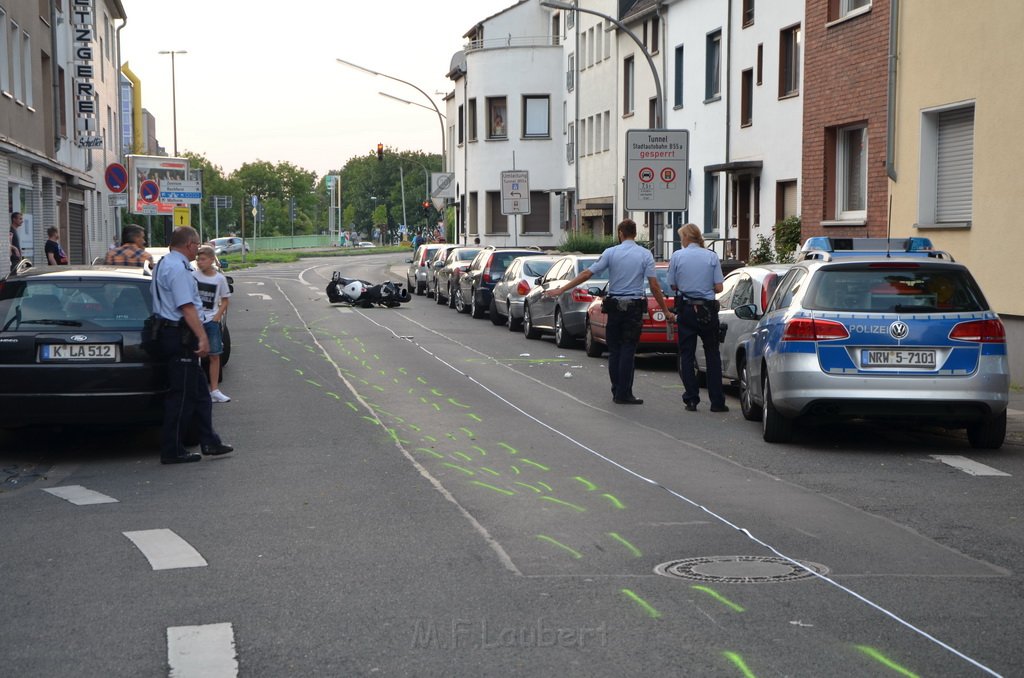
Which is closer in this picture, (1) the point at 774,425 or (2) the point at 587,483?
(2) the point at 587,483

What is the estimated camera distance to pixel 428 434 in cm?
1170

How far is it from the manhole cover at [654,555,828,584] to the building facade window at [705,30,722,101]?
28.8 meters

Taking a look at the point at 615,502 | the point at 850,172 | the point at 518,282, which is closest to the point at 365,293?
the point at 518,282

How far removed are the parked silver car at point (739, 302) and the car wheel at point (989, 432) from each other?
3.09 m

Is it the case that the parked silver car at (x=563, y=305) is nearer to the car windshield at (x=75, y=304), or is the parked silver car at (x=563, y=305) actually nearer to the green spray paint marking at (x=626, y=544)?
the car windshield at (x=75, y=304)

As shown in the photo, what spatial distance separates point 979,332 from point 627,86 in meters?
36.7

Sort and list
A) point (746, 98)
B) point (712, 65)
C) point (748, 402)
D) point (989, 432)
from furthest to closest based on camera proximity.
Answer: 1. point (712, 65)
2. point (746, 98)
3. point (748, 402)
4. point (989, 432)

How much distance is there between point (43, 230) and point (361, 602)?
30.0m

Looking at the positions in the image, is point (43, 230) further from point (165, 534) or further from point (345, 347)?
point (165, 534)

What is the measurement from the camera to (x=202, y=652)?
5148 mm

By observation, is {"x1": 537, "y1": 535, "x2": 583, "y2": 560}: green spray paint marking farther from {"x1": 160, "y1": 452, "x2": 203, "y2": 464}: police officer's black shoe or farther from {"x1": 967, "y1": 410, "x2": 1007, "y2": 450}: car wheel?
{"x1": 967, "y1": 410, "x2": 1007, "y2": 450}: car wheel

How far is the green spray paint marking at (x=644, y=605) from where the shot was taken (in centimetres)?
562

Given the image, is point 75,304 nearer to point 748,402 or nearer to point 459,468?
point 459,468

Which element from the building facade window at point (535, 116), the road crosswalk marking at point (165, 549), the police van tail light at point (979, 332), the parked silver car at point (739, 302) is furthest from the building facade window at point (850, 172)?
the building facade window at point (535, 116)
